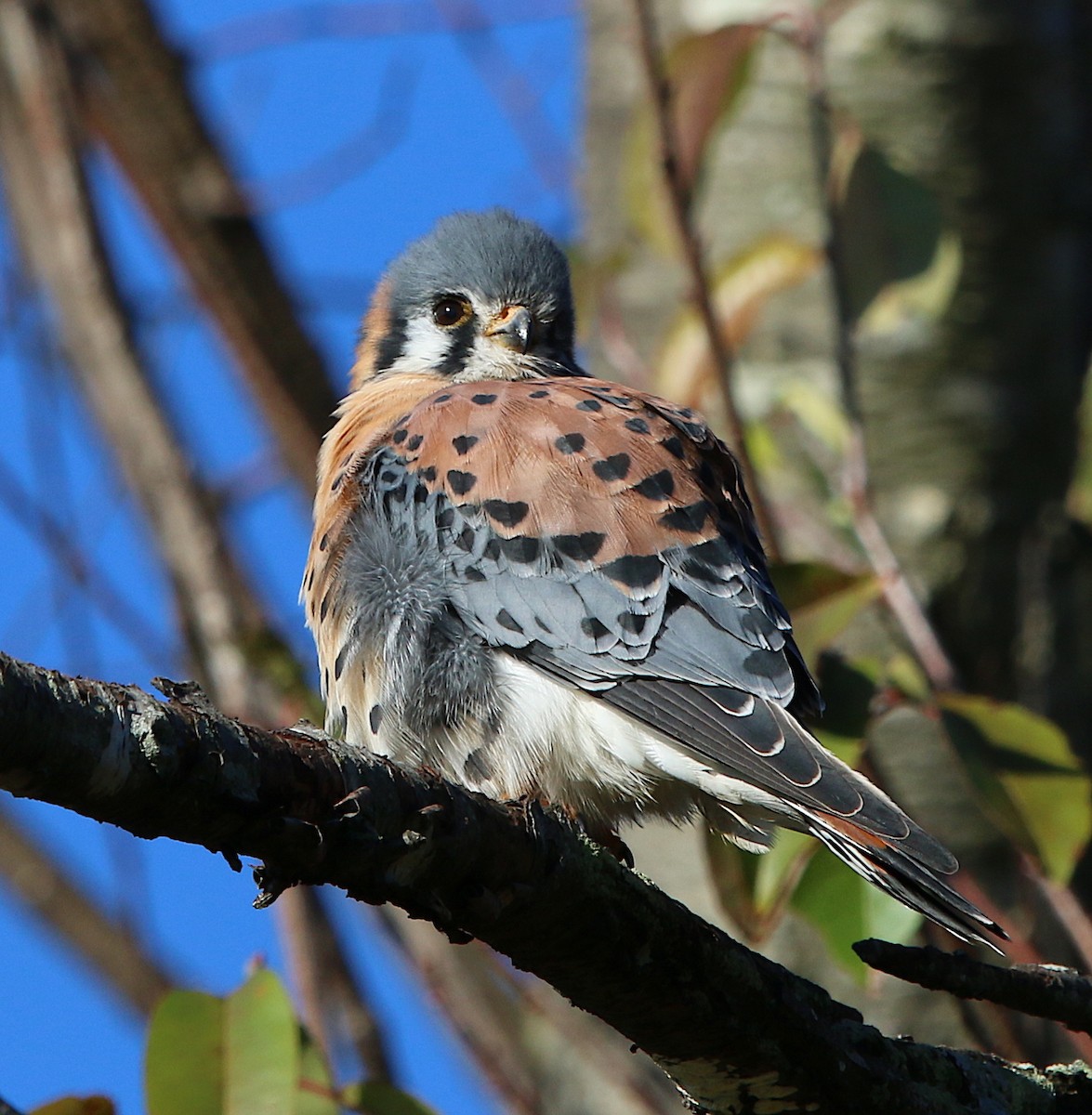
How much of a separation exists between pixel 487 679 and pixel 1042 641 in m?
2.15

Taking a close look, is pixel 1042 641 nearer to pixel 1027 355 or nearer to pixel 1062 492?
pixel 1062 492

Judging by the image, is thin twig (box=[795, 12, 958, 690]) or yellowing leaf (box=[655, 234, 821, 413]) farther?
yellowing leaf (box=[655, 234, 821, 413])

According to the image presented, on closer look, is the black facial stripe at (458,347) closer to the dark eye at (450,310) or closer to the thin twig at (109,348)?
the dark eye at (450,310)

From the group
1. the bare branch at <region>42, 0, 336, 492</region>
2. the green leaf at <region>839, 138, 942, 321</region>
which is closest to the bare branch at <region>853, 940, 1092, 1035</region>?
the green leaf at <region>839, 138, 942, 321</region>

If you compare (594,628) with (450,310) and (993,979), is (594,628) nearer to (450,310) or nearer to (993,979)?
(993,979)

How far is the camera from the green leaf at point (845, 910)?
279 cm

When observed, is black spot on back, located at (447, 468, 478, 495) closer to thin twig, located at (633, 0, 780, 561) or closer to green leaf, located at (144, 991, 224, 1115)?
thin twig, located at (633, 0, 780, 561)

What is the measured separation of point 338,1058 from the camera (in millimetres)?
4305

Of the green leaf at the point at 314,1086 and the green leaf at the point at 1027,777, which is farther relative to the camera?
the green leaf at the point at 1027,777

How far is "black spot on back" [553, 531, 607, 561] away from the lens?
280 centimetres

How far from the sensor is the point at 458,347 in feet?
12.6

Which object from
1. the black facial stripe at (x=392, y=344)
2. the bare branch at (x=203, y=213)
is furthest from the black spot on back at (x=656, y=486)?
the bare branch at (x=203, y=213)

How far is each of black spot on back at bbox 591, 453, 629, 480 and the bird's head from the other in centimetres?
85

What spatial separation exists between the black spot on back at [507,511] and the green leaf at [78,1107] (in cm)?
124
